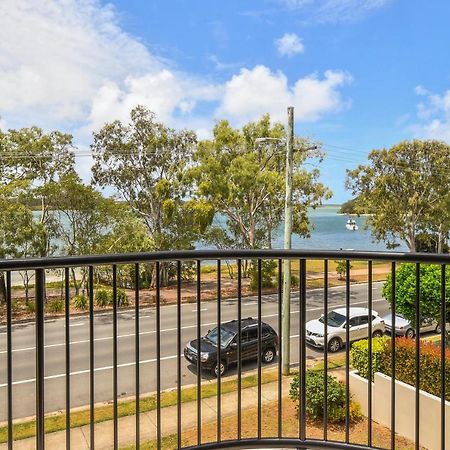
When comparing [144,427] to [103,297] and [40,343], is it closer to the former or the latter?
[103,297]

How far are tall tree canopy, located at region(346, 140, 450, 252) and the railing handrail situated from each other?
64.6 feet

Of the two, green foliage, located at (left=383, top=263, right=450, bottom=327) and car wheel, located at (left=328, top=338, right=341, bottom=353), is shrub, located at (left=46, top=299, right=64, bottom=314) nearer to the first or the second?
green foliage, located at (left=383, top=263, right=450, bottom=327)

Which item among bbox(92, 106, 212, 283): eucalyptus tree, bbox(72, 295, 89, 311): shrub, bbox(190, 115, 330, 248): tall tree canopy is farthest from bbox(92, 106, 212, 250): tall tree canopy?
bbox(72, 295, 89, 311): shrub

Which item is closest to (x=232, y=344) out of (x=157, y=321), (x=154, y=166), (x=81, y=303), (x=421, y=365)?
(x=421, y=365)

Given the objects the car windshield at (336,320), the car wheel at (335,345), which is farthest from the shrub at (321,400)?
the car wheel at (335,345)

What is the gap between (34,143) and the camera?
609 inches

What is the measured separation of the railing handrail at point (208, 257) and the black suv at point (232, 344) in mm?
470

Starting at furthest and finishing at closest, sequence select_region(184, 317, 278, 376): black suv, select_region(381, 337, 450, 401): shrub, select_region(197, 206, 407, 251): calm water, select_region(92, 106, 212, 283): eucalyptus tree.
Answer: select_region(197, 206, 407, 251): calm water → select_region(92, 106, 212, 283): eucalyptus tree → select_region(381, 337, 450, 401): shrub → select_region(184, 317, 278, 376): black suv

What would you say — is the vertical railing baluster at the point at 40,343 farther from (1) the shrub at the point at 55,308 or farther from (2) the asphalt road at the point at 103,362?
(2) the asphalt road at the point at 103,362

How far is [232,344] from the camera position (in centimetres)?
466

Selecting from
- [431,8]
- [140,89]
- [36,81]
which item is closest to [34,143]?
[36,81]

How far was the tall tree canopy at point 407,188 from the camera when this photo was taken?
767 inches

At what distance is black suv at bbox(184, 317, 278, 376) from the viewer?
9.06 ft

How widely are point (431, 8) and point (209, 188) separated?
8928 millimetres
